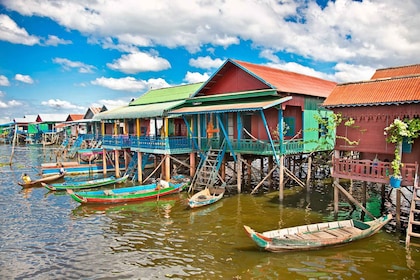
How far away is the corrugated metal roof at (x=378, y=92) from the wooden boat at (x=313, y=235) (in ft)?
16.5

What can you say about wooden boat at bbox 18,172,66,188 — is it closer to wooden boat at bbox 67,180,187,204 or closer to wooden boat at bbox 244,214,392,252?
wooden boat at bbox 67,180,187,204

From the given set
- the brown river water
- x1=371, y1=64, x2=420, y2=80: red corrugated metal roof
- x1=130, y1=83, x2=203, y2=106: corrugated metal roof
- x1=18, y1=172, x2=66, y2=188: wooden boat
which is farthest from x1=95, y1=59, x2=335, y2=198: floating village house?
x1=18, y1=172, x2=66, y2=188: wooden boat

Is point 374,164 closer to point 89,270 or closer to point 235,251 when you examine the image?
point 235,251

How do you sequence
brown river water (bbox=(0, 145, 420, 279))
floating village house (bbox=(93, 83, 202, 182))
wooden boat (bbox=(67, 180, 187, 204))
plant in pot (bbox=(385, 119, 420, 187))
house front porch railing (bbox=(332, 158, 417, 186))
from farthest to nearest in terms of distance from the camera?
floating village house (bbox=(93, 83, 202, 182)), wooden boat (bbox=(67, 180, 187, 204)), house front porch railing (bbox=(332, 158, 417, 186)), plant in pot (bbox=(385, 119, 420, 187)), brown river water (bbox=(0, 145, 420, 279))

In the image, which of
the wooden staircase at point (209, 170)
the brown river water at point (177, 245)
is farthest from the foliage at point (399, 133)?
the wooden staircase at point (209, 170)

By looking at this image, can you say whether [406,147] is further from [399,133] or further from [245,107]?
[245,107]

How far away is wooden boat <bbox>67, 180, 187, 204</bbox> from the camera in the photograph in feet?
61.5

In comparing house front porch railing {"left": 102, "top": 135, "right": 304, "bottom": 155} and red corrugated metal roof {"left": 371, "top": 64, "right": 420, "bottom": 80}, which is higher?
red corrugated metal roof {"left": 371, "top": 64, "right": 420, "bottom": 80}

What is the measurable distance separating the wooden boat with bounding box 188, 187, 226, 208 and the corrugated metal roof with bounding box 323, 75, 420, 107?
7868 mm

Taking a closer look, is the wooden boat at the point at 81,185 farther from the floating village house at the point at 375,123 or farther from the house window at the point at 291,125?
the floating village house at the point at 375,123

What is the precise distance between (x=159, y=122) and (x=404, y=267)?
21812 millimetres

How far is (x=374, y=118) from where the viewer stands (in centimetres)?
1491

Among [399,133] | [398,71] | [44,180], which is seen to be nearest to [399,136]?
[399,133]

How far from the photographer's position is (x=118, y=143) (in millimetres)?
27953
